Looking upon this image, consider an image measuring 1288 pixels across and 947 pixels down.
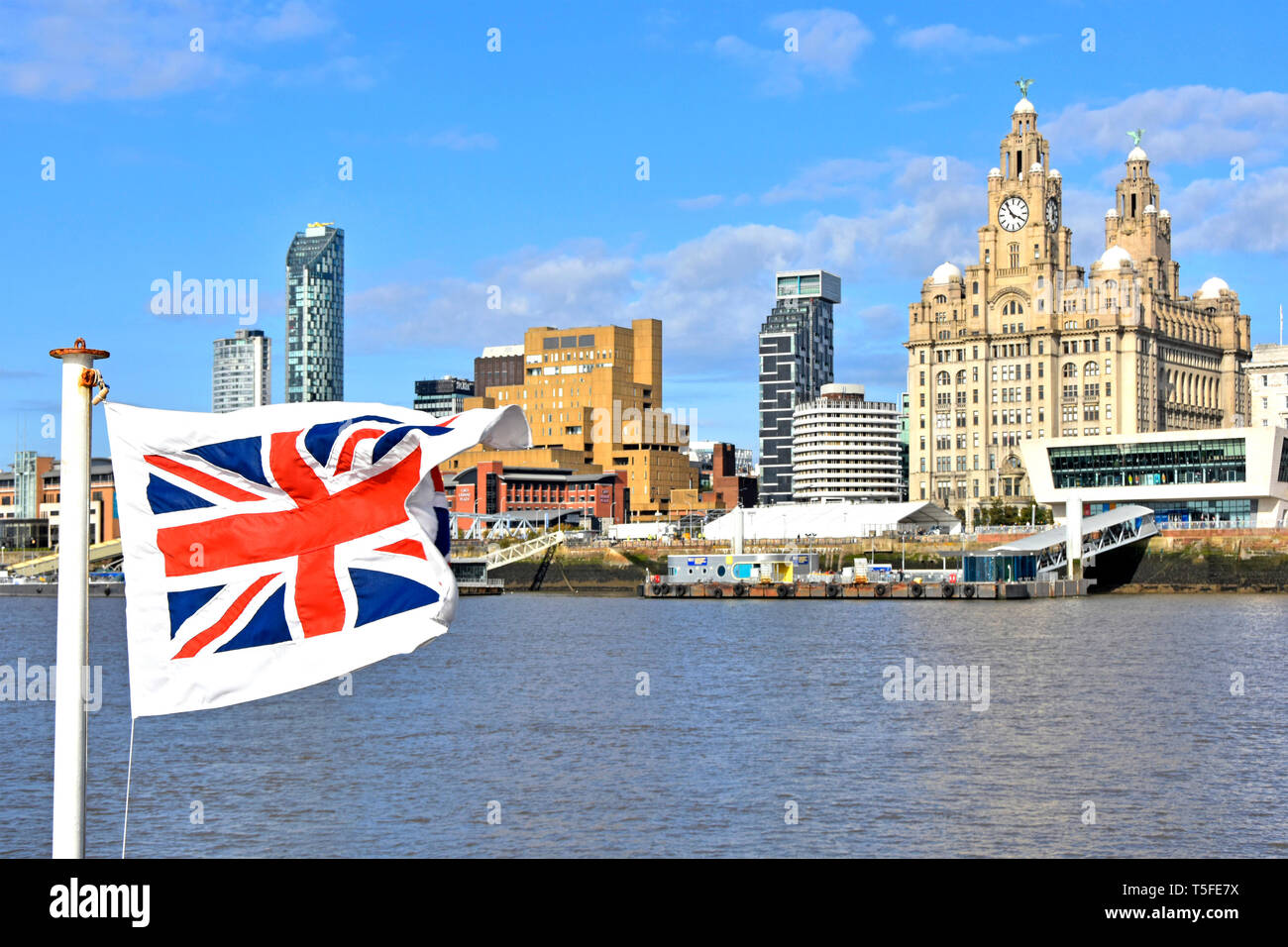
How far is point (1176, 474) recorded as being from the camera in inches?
6068

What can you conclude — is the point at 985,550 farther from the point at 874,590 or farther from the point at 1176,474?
the point at 874,590

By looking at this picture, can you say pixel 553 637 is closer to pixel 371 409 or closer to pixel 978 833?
pixel 978 833

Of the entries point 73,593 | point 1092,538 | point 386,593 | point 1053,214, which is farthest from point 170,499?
point 1053,214

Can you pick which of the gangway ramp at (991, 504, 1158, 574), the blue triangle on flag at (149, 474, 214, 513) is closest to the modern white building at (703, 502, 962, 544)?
the gangway ramp at (991, 504, 1158, 574)

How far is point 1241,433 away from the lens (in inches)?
5866

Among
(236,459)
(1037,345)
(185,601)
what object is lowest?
(185,601)

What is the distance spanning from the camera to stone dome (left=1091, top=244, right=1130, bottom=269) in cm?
19175

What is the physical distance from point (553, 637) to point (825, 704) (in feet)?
119

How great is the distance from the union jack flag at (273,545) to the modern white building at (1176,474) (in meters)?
140

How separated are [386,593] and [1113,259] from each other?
196 meters

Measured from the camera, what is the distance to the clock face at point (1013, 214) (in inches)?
7648

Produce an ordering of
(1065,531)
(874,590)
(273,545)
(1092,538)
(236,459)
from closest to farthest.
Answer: (273,545), (236,459), (874,590), (1065,531), (1092,538)
